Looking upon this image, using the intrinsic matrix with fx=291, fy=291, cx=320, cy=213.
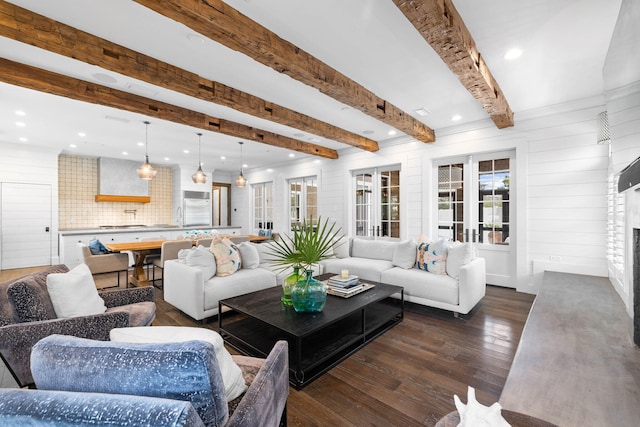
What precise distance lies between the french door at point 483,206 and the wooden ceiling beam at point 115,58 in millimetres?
3217

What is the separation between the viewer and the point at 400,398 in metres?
1.96

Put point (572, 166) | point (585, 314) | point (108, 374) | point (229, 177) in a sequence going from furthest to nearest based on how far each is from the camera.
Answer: point (229, 177), point (572, 166), point (585, 314), point (108, 374)

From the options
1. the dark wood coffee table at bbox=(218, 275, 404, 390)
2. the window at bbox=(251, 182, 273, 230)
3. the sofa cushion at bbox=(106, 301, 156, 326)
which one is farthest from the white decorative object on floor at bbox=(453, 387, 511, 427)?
the window at bbox=(251, 182, 273, 230)

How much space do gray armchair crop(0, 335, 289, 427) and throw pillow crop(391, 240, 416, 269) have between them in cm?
338

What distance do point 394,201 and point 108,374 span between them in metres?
5.63

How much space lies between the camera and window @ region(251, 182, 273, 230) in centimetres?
870

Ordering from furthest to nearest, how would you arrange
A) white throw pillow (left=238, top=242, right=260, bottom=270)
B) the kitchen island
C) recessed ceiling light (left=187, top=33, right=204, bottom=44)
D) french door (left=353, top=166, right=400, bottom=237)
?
french door (left=353, top=166, right=400, bottom=237) < the kitchen island < white throw pillow (left=238, top=242, right=260, bottom=270) < recessed ceiling light (left=187, top=33, right=204, bottom=44)

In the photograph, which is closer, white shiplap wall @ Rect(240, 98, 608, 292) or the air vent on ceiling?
the air vent on ceiling

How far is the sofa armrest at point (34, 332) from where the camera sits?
1.54 metres

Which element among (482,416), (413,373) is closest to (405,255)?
(413,373)

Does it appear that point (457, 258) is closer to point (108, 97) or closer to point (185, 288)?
point (185, 288)

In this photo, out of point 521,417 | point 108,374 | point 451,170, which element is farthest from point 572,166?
point 108,374

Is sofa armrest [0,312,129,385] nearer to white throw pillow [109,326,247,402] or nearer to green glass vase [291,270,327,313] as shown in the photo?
white throw pillow [109,326,247,402]

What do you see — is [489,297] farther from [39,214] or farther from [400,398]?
[39,214]
